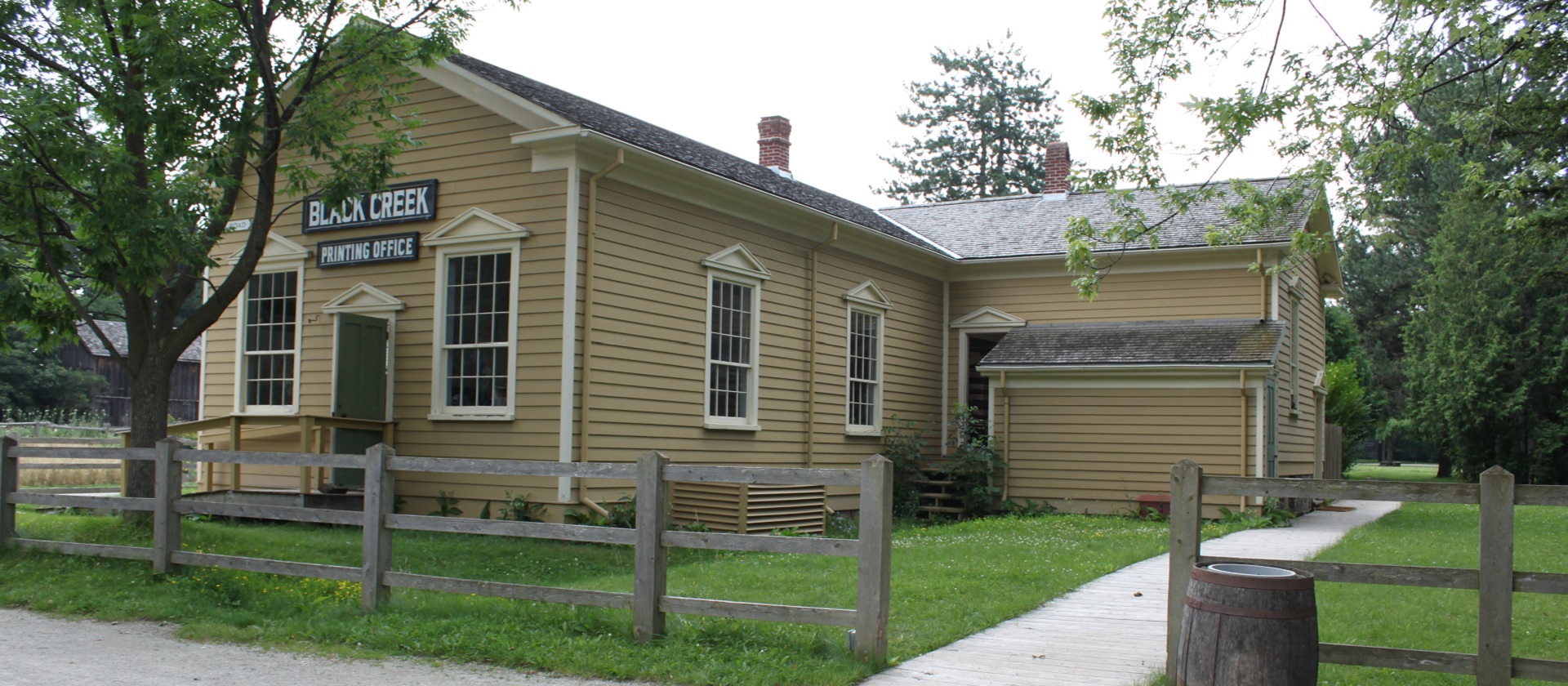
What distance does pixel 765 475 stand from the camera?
22.7 feet

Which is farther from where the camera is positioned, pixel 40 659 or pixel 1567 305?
pixel 1567 305

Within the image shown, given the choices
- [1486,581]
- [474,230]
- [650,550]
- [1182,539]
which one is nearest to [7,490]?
[474,230]

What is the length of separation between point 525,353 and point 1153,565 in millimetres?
6941

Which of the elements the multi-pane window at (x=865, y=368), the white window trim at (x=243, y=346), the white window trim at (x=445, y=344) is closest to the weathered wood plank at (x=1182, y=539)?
the white window trim at (x=445, y=344)

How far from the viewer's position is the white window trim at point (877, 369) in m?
17.7

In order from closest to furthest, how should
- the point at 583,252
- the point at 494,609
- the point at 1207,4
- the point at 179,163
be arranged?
1. the point at 494,609
2. the point at 1207,4
3. the point at 179,163
4. the point at 583,252

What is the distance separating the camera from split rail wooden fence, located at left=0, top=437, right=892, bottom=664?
6430 millimetres

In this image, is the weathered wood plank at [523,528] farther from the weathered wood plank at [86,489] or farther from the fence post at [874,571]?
the weathered wood plank at [86,489]

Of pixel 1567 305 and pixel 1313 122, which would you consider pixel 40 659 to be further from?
pixel 1567 305

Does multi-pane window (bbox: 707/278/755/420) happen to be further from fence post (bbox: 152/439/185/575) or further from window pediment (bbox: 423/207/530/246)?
fence post (bbox: 152/439/185/575)

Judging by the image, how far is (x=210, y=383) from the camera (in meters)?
15.4

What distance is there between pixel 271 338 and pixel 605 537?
373 inches

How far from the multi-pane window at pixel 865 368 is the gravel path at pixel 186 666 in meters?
11.8

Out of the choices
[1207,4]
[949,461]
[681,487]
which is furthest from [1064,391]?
[1207,4]
